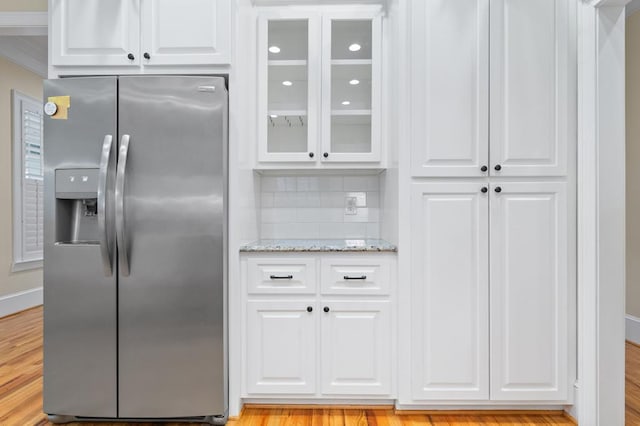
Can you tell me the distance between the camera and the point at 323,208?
2.59m

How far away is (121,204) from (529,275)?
2058mm

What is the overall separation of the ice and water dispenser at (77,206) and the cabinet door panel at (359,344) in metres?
1.29

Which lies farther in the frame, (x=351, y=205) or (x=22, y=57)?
(x=22, y=57)

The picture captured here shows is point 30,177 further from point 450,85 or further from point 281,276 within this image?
point 450,85

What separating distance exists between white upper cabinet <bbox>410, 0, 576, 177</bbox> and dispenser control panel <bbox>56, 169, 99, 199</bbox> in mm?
1632

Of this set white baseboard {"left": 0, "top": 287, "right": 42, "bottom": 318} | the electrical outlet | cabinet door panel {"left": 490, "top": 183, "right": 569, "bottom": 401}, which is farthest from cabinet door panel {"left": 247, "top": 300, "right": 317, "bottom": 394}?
white baseboard {"left": 0, "top": 287, "right": 42, "bottom": 318}

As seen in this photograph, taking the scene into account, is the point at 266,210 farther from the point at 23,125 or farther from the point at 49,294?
the point at 23,125

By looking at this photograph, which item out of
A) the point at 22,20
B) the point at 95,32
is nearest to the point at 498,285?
the point at 95,32

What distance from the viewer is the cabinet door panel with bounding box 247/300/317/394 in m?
1.95

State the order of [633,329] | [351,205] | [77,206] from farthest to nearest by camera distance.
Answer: [633,329] < [351,205] < [77,206]

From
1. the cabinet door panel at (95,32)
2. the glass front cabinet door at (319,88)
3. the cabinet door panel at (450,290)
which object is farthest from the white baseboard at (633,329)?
the cabinet door panel at (95,32)

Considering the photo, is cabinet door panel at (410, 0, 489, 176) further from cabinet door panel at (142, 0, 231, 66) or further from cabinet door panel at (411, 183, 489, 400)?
cabinet door panel at (142, 0, 231, 66)

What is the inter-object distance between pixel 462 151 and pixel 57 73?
2167 mm

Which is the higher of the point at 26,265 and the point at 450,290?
the point at 450,290
